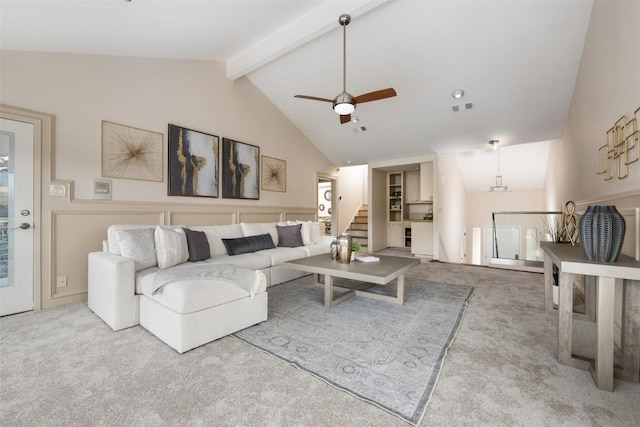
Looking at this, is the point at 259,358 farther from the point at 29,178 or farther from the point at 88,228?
the point at 29,178

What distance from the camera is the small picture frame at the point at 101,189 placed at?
10.5ft

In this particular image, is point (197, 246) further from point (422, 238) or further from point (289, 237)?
point (422, 238)

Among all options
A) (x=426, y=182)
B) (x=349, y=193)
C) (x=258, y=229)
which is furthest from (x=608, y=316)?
(x=349, y=193)

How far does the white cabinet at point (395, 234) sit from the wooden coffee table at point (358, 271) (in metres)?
4.55

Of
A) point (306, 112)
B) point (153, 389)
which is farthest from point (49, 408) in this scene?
point (306, 112)

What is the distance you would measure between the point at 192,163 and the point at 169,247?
1717mm

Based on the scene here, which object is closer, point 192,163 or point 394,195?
point 192,163

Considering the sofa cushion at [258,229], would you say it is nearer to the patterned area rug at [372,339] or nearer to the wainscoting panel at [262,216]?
the wainscoting panel at [262,216]

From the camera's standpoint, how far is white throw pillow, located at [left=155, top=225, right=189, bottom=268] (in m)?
2.86

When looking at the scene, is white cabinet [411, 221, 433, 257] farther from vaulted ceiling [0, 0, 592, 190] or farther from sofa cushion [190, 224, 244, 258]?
sofa cushion [190, 224, 244, 258]

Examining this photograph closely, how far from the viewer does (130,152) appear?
11.5ft

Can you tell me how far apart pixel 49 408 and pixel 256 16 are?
3.96 meters

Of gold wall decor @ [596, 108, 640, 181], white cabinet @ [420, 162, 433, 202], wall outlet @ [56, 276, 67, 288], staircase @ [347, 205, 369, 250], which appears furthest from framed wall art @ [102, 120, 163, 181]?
white cabinet @ [420, 162, 433, 202]

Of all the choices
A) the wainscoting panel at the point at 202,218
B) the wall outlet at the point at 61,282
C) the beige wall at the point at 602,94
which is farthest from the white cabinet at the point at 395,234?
the wall outlet at the point at 61,282
